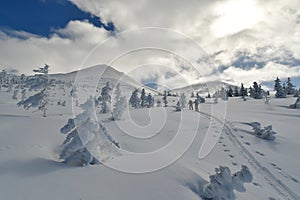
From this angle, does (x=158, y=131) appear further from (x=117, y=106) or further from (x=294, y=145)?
(x=294, y=145)

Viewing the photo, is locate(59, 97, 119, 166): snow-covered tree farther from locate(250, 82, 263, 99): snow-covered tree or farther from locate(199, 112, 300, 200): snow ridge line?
locate(250, 82, 263, 99): snow-covered tree

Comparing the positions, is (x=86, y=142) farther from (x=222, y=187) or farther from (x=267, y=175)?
(x=267, y=175)

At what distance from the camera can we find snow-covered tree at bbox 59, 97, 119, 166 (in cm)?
709

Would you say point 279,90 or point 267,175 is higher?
point 279,90

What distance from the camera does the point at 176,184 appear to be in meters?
6.41

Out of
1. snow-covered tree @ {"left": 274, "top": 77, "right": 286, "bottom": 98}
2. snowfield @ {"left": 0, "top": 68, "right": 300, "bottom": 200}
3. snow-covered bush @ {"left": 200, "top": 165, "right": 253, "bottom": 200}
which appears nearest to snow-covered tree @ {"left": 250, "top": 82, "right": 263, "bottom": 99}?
snow-covered tree @ {"left": 274, "top": 77, "right": 286, "bottom": 98}

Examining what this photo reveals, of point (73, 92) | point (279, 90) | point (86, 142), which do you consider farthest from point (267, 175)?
point (279, 90)

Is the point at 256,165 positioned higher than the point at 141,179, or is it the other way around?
the point at 141,179

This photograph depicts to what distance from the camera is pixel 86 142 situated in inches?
281

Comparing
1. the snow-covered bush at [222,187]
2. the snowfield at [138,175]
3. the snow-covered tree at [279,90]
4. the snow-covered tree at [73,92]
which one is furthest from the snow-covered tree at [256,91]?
the snow-covered bush at [222,187]

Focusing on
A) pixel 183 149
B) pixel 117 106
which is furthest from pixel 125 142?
pixel 117 106

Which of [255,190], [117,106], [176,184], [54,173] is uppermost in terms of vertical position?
[117,106]

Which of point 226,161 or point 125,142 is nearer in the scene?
point 226,161

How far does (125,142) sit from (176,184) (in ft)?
18.8
